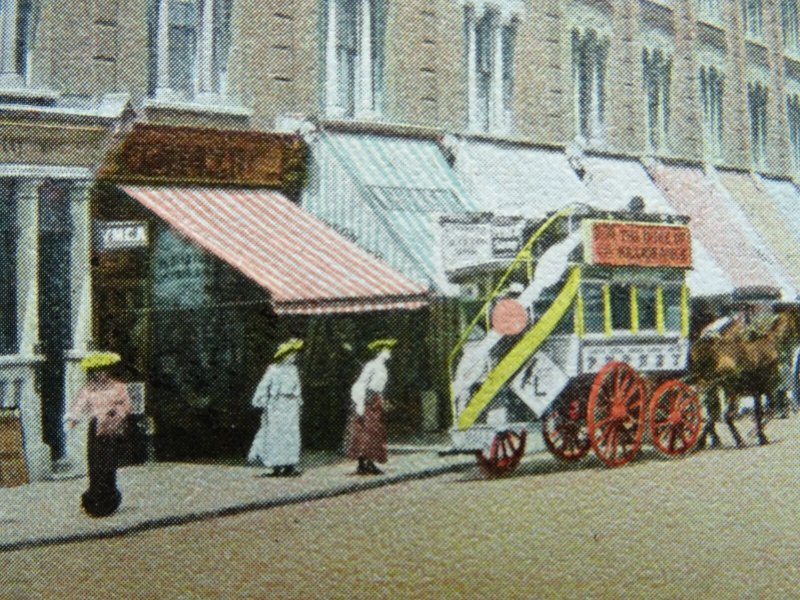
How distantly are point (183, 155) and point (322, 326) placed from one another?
116 inches

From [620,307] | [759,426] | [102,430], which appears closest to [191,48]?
[620,307]

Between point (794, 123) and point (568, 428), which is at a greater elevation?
point (794, 123)

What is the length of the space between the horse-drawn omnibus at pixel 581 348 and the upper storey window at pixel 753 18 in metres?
15.6

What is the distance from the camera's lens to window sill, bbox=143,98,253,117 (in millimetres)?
14047

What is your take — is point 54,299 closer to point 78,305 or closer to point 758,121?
point 78,305

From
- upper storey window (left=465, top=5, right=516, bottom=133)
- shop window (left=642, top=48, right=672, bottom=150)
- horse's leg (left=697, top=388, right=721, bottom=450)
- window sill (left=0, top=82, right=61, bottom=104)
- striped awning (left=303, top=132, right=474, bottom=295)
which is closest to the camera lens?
window sill (left=0, top=82, right=61, bottom=104)

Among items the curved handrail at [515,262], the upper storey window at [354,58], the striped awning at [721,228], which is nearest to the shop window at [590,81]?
the striped awning at [721,228]

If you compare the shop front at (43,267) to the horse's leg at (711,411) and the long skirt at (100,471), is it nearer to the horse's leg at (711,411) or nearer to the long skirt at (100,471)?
the long skirt at (100,471)

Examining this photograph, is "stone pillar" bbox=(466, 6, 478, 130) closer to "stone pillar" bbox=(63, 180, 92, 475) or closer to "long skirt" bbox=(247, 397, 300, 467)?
"stone pillar" bbox=(63, 180, 92, 475)

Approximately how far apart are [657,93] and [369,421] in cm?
1276

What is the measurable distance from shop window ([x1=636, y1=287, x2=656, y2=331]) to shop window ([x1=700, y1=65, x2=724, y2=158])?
12.1m

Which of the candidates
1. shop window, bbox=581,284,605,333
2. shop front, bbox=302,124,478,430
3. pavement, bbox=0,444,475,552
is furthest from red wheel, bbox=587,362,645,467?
shop front, bbox=302,124,478,430

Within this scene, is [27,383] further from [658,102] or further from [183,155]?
[658,102]

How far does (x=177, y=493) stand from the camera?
11438 mm
